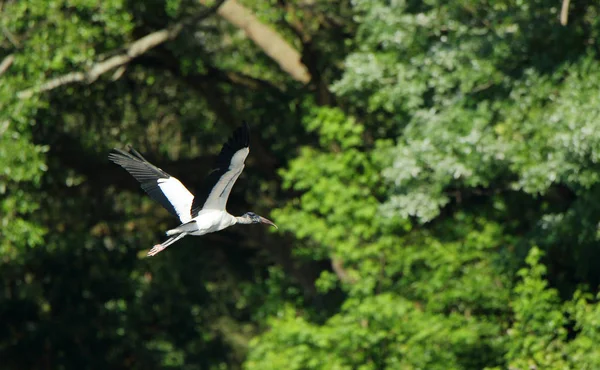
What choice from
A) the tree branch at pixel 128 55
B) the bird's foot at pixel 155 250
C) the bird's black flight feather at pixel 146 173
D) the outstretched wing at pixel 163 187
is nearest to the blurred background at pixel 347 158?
the tree branch at pixel 128 55

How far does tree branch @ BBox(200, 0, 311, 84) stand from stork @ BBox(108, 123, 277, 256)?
8.77 metres

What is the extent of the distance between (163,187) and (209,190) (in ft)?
3.51

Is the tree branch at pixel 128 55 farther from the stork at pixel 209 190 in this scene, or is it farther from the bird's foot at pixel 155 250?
the bird's foot at pixel 155 250

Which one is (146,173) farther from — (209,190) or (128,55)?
(128,55)

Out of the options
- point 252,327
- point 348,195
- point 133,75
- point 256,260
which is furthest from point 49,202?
point 252,327

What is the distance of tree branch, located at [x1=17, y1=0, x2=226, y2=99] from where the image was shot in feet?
59.6

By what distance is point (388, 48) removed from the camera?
57.4ft

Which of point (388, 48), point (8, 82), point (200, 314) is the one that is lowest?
point (200, 314)

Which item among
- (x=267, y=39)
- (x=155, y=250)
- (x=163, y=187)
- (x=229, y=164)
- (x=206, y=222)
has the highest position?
(x=267, y=39)

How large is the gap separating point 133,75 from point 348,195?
5215 mm

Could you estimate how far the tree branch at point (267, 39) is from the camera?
20.3 m

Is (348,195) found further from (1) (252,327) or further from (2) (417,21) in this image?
(1) (252,327)

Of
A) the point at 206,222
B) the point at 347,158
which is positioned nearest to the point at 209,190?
the point at 206,222

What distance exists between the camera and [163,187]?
38.0 feet
